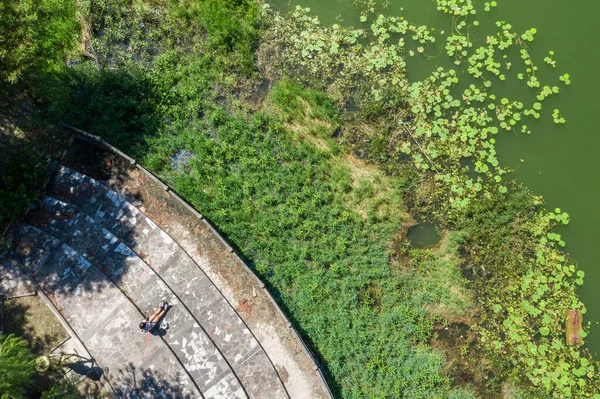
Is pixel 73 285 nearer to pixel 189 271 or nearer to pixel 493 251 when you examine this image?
pixel 189 271

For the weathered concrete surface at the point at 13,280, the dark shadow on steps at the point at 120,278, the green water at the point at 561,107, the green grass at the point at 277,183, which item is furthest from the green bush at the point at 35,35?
the green water at the point at 561,107

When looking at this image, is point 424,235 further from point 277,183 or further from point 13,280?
point 13,280

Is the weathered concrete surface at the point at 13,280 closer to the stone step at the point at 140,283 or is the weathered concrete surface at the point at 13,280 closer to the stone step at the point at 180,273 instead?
the stone step at the point at 140,283

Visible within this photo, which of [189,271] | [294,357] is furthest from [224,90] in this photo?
[294,357]

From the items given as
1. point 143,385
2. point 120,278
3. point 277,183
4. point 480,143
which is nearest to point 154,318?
point 120,278

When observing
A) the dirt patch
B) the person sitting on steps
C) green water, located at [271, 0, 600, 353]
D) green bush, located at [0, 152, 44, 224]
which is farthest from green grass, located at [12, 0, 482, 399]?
the dirt patch

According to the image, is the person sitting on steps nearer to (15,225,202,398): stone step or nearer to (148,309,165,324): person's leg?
(148,309,165,324): person's leg
